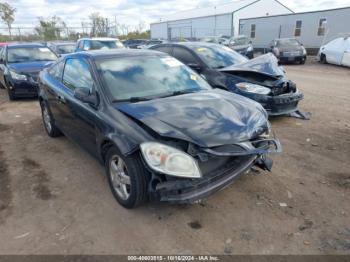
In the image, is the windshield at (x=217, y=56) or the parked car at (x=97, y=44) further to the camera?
the parked car at (x=97, y=44)

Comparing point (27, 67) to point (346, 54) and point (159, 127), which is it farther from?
point (346, 54)

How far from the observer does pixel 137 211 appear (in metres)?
3.23

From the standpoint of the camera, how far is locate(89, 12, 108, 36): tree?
3959cm

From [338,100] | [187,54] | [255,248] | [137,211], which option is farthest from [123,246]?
[338,100]

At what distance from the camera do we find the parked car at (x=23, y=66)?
27.9ft

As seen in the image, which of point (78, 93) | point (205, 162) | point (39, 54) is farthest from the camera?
point (39, 54)

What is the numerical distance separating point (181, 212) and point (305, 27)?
89.2ft

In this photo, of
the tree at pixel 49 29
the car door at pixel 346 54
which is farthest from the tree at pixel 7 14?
the car door at pixel 346 54

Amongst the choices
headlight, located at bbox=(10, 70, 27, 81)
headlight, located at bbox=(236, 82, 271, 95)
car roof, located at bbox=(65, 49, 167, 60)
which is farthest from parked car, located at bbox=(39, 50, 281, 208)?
headlight, located at bbox=(10, 70, 27, 81)

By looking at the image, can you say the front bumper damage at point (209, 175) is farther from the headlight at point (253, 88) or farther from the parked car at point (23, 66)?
the parked car at point (23, 66)

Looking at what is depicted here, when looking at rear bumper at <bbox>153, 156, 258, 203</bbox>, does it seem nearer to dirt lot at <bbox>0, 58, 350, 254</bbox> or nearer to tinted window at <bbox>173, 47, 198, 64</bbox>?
dirt lot at <bbox>0, 58, 350, 254</bbox>

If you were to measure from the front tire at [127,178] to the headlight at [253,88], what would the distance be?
3550 mm

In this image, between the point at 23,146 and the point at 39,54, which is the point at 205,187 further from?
the point at 39,54

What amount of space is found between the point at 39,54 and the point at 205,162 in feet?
28.7
